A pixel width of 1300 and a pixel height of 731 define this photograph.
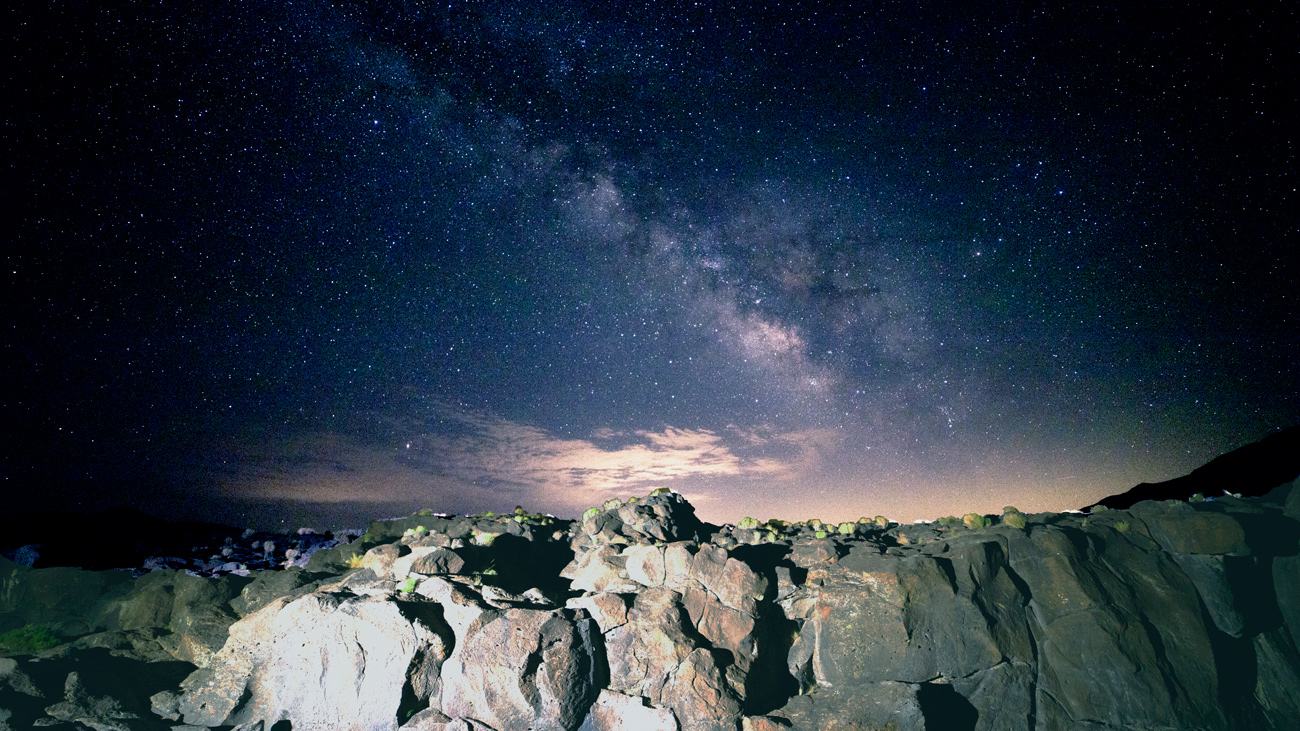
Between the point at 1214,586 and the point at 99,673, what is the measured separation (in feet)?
99.1

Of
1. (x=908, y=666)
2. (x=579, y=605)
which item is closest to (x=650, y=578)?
(x=579, y=605)

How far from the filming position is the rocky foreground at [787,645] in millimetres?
11031

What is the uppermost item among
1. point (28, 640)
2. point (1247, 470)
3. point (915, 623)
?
point (1247, 470)

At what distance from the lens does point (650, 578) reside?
14.5 m

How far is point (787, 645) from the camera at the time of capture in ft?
43.0

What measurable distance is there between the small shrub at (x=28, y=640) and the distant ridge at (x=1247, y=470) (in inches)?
1552

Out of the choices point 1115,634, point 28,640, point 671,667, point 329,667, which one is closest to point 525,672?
point 671,667

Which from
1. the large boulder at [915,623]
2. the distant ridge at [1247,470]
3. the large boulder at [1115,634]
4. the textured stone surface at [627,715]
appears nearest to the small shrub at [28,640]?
the textured stone surface at [627,715]

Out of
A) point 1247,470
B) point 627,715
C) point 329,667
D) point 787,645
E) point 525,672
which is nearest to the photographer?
point 627,715

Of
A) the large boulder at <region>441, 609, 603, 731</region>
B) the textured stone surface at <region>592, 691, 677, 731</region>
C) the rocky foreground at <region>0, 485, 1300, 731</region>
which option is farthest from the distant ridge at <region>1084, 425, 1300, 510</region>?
the large boulder at <region>441, 609, 603, 731</region>

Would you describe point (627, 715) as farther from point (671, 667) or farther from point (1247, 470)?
point (1247, 470)

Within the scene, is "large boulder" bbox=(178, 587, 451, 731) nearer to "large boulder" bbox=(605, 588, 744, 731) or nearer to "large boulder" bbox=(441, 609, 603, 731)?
"large boulder" bbox=(441, 609, 603, 731)

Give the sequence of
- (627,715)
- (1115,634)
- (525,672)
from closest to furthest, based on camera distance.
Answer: (1115,634) < (627,715) < (525,672)

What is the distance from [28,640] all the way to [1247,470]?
54294 millimetres
